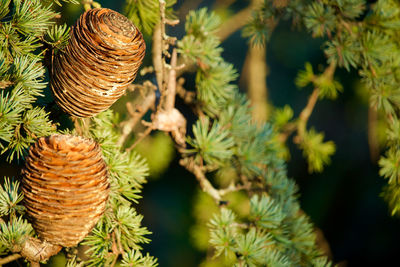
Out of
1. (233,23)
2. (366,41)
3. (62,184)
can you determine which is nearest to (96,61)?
(62,184)

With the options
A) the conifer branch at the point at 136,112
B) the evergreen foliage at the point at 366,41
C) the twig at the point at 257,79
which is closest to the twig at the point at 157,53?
the conifer branch at the point at 136,112

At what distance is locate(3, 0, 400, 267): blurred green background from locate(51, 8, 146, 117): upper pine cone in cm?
43

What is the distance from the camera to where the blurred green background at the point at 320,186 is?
31.5 inches

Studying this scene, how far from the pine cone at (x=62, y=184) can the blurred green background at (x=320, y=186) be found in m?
0.43

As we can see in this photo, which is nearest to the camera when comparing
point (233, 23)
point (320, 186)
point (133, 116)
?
point (133, 116)

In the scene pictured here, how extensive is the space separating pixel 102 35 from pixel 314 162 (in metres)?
0.57

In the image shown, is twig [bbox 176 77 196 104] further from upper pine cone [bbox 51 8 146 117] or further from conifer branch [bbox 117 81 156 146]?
upper pine cone [bbox 51 8 146 117]

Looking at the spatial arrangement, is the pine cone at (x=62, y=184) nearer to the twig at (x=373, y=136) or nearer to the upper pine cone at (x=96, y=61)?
the upper pine cone at (x=96, y=61)

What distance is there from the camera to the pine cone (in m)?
0.31

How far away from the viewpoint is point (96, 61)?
0.32 meters

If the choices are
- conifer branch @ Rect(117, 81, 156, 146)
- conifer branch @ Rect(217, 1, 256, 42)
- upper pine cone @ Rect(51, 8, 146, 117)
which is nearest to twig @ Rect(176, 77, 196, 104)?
conifer branch @ Rect(117, 81, 156, 146)

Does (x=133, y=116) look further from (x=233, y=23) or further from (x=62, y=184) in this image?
(x=233, y=23)

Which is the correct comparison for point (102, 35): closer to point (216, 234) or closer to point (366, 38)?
point (216, 234)

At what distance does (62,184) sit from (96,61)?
10 cm
